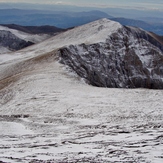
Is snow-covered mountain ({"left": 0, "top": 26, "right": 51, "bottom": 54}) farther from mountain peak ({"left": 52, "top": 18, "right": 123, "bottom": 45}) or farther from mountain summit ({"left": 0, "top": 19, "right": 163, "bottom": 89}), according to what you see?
mountain summit ({"left": 0, "top": 19, "right": 163, "bottom": 89})

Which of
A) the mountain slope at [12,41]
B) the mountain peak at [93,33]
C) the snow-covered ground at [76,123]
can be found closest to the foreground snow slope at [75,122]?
the snow-covered ground at [76,123]

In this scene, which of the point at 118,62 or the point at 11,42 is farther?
the point at 11,42

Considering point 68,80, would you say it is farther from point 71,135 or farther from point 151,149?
point 151,149

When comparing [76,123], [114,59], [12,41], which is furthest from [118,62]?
[12,41]

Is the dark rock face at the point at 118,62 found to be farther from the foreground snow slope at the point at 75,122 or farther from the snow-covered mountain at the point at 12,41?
the snow-covered mountain at the point at 12,41

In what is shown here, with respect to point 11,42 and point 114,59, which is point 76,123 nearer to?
point 114,59
